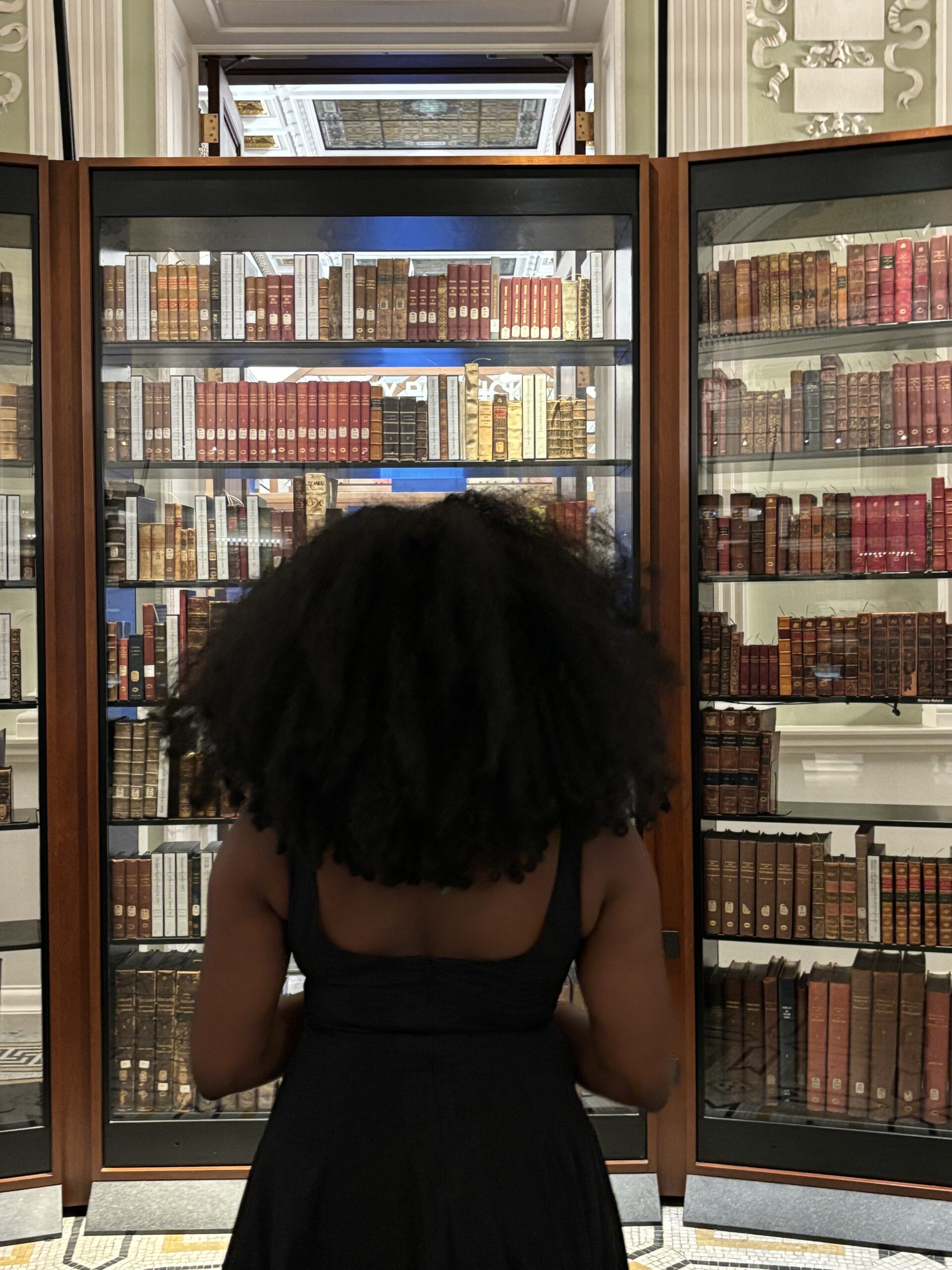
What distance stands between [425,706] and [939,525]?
7.32 feet

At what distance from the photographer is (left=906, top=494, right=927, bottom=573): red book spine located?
112 inches

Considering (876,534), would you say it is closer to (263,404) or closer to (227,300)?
(263,404)

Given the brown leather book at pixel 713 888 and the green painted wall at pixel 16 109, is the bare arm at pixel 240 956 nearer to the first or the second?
the brown leather book at pixel 713 888

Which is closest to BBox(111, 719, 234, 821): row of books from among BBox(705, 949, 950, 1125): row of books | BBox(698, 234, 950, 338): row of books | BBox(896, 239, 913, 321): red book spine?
BBox(705, 949, 950, 1125): row of books

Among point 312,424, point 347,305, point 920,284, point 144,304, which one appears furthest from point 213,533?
point 920,284

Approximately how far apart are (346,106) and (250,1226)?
4778mm

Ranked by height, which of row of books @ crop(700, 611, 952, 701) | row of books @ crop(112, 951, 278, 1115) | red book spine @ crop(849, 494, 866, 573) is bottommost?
row of books @ crop(112, 951, 278, 1115)

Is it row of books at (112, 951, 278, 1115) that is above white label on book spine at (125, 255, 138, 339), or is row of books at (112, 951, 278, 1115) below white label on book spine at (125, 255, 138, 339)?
below

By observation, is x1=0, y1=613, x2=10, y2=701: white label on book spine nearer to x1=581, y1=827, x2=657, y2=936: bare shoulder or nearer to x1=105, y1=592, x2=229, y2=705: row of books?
x1=105, y1=592, x2=229, y2=705: row of books

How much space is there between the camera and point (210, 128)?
422 centimetres

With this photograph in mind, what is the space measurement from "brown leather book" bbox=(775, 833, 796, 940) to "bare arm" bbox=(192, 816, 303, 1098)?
81.0 inches

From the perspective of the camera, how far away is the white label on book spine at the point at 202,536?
10.0 ft

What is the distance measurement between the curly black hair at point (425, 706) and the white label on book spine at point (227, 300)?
85.0 inches

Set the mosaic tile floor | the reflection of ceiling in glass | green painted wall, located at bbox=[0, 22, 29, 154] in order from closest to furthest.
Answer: the mosaic tile floor
green painted wall, located at bbox=[0, 22, 29, 154]
the reflection of ceiling in glass
